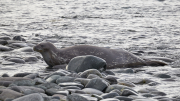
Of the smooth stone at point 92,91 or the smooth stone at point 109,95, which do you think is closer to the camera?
the smooth stone at point 109,95

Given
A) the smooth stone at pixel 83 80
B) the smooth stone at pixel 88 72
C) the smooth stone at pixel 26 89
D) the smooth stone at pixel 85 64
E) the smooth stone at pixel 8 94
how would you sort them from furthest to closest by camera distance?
the smooth stone at pixel 85 64 < the smooth stone at pixel 88 72 < the smooth stone at pixel 83 80 < the smooth stone at pixel 26 89 < the smooth stone at pixel 8 94

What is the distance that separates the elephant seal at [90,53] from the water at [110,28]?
0.92 feet

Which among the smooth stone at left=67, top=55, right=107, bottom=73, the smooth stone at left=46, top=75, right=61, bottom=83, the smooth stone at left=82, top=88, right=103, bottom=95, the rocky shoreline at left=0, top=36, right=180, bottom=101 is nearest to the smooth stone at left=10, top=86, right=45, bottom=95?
the rocky shoreline at left=0, top=36, right=180, bottom=101

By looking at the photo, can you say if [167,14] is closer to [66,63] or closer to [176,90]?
[66,63]

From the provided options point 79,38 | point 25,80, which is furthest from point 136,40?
point 25,80

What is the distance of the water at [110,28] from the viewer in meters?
8.36

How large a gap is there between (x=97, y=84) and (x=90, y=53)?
83.8 inches

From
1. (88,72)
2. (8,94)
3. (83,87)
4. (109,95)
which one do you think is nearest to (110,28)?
(88,72)

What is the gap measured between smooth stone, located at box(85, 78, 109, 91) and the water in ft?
2.91

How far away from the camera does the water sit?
27.4ft

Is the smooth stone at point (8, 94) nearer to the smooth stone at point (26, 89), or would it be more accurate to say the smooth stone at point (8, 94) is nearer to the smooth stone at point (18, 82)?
the smooth stone at point (26, 89)

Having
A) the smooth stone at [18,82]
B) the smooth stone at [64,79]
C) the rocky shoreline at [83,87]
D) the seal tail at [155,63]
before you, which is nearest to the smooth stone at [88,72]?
the rocky shoreline at [83,87]

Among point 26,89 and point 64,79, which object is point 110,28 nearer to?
point 64,79

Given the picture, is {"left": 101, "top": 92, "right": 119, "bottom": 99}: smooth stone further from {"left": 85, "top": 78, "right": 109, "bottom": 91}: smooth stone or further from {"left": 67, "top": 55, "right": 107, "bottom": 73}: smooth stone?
{"left": 67, "top": 55, "right": 107, "bottom": 73}: smooth stone
